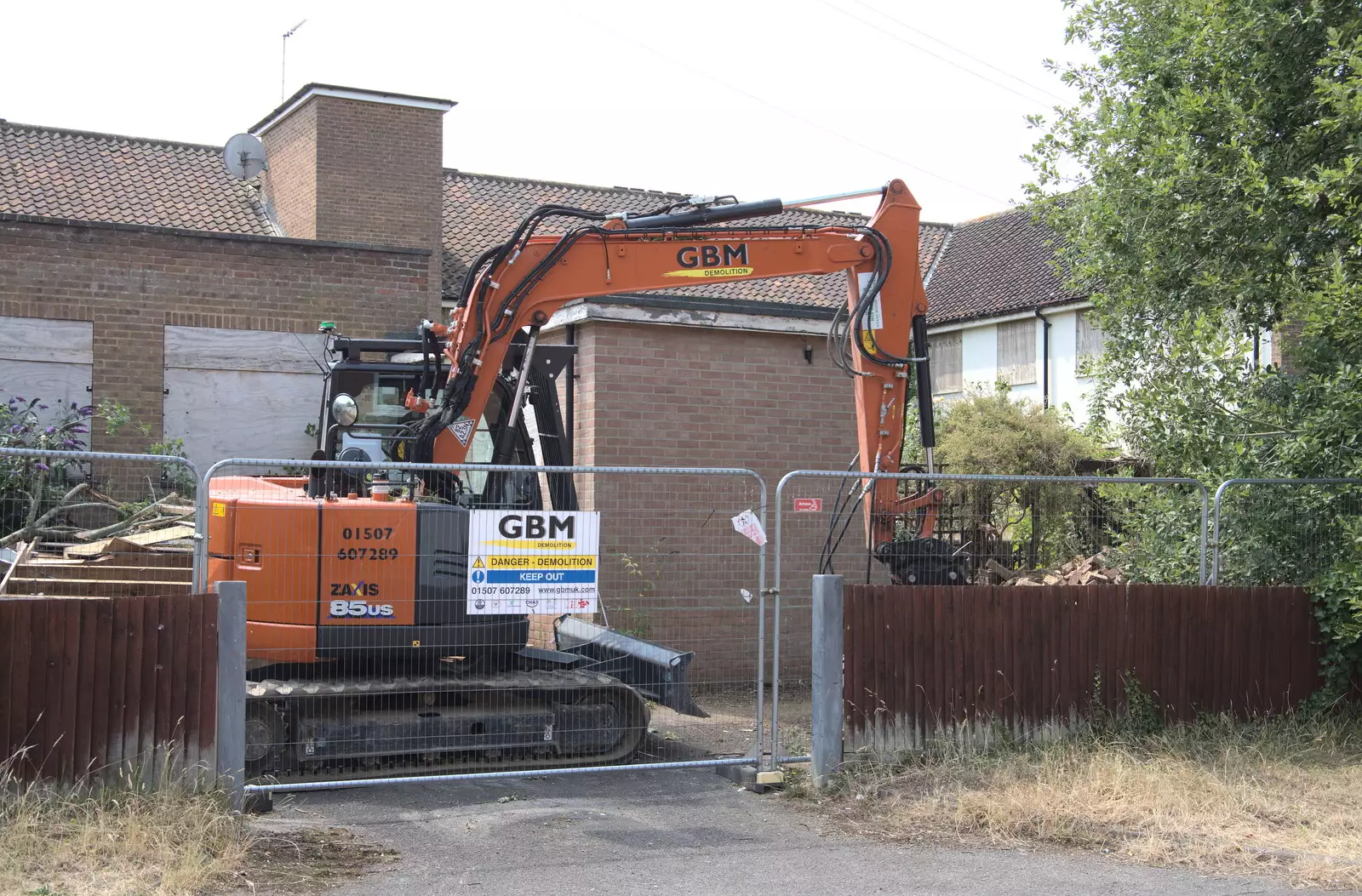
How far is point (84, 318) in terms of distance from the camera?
15.9 metres

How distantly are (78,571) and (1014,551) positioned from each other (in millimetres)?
6963

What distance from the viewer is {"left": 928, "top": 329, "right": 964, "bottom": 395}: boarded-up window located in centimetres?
3136

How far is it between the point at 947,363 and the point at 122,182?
19.1m

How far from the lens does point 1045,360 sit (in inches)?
1128

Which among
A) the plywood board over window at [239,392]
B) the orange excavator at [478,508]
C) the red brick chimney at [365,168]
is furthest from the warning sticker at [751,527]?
the red brick chimney at [365,168]

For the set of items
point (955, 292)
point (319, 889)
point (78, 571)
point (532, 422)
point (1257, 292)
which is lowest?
point (319, 889)

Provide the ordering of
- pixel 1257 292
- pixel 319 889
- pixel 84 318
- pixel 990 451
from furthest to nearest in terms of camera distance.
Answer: pixel 990 451 → pixel 84 318 → pixel 1257 292 → pixel 319 889

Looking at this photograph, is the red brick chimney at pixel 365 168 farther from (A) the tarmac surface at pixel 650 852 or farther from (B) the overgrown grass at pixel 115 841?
(B) the overgrown grass at pixel 115 841

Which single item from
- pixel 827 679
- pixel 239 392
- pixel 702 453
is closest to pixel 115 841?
pixel 827 679

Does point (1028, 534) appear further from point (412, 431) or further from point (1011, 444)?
point (1011, 444)

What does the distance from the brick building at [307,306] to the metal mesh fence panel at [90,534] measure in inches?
67.8

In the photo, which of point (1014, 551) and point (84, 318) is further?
point (84, 318)

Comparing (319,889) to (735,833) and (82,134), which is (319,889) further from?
(82,134)

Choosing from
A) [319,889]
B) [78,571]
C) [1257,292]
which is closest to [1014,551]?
[1257,292]
